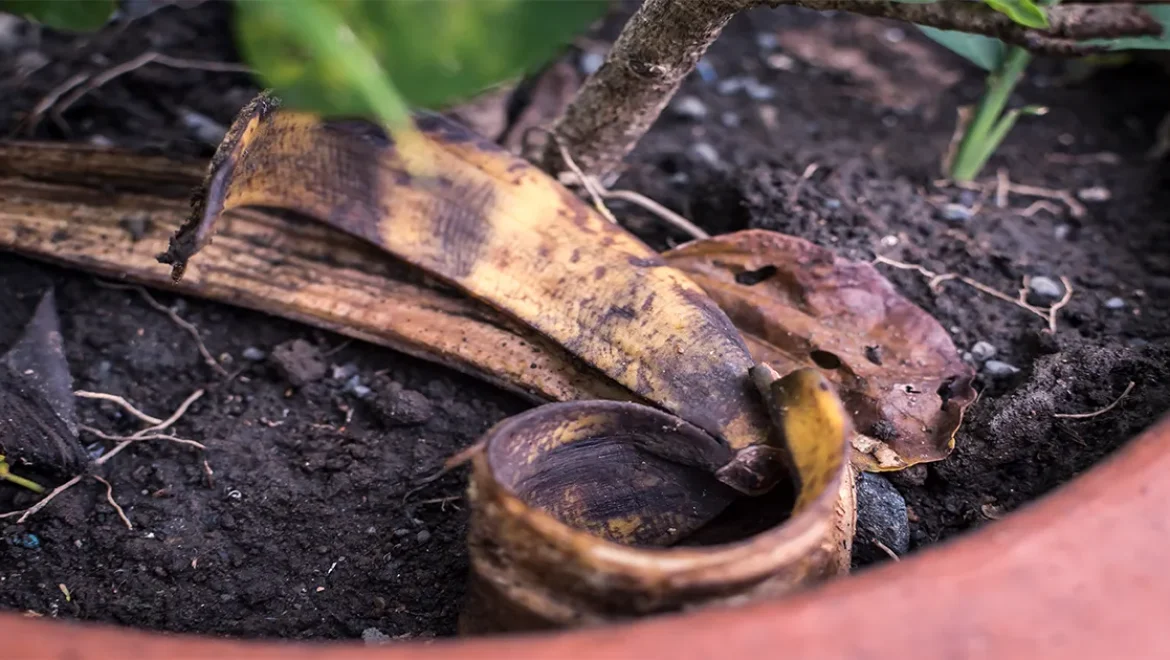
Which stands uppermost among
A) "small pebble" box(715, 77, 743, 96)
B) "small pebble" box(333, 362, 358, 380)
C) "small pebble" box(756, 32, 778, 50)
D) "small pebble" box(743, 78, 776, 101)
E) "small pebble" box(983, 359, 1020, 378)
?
"small pebble" box(756, 32, 778, 50)

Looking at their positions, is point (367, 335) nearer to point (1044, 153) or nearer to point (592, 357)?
point (592, 357)

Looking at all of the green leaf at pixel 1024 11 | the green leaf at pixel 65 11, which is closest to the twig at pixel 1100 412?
the green leaf at pixel 1024 11

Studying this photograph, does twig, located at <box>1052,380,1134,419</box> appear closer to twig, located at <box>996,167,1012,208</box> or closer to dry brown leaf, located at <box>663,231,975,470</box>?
dry brown leaf, located at <box>663,231,975,470</box>

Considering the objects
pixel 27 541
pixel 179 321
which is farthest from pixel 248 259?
pixel 27 541

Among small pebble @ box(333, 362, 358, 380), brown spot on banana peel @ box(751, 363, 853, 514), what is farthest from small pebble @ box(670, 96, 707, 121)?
brown spot on banana peel @ box(751, 363, 853, 514)

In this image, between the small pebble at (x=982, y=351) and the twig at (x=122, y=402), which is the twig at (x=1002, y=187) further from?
the twig at (x=122, y=402)


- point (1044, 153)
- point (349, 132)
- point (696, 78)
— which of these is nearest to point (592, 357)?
point (349, 132)
